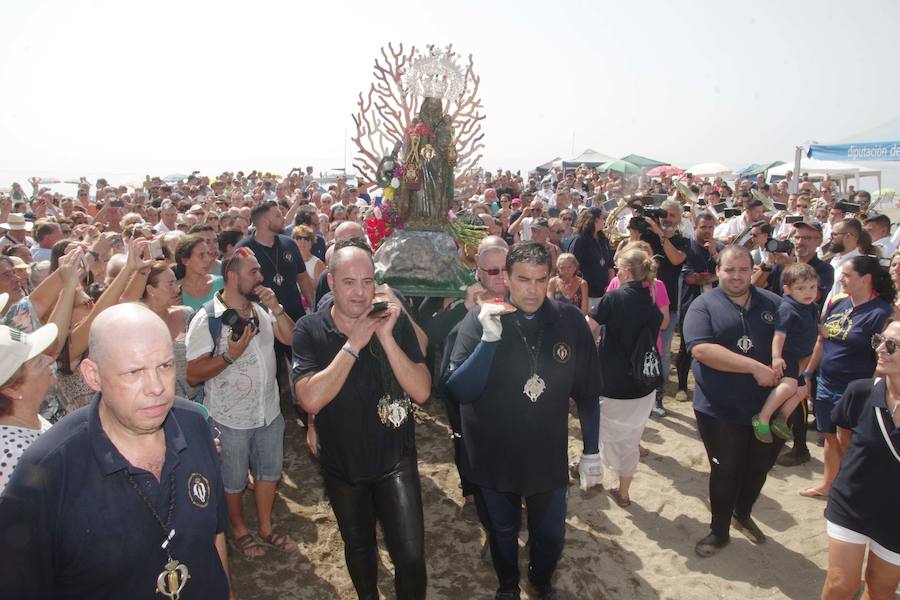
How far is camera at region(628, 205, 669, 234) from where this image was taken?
641 centimetres

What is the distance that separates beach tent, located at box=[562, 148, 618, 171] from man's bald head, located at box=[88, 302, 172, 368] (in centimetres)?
2624

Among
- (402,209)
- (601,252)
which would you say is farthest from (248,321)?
(601,252)

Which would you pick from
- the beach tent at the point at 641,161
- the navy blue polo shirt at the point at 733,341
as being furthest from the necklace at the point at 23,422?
the beach tent at the point at 641,161

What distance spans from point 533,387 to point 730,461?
173 cm

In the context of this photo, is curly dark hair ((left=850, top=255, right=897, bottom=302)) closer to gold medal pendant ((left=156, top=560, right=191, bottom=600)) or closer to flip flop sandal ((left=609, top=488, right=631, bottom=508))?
→ flip flop sandal ((left=609, top=488, right=631, bottom=508))

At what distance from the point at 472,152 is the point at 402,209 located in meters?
0.91

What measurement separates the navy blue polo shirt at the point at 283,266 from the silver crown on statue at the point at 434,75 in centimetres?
201

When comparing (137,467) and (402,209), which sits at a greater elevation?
(402,209)

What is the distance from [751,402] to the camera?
12.4ft

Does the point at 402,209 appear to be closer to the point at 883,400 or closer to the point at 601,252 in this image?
the point at 601,252

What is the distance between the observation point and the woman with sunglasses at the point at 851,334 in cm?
431

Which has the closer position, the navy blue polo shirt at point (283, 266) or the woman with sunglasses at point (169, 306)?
the woman with sunglasses at point (169, 306)

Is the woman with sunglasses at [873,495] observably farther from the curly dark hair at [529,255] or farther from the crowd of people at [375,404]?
the curly dark hair at [529,255]

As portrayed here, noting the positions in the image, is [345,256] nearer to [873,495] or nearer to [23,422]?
[23,422]
